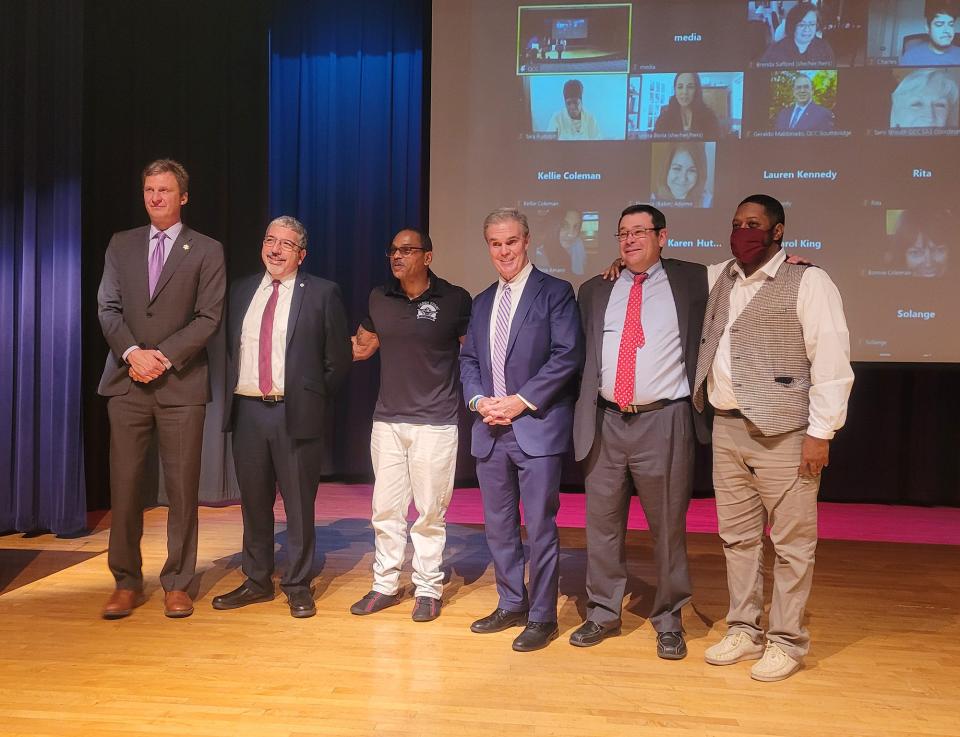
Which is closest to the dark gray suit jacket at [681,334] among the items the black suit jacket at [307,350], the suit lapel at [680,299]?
the suit lapel at [680,299]

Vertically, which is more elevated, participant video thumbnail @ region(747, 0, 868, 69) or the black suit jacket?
participant video thumbnail @ region(747, 0, 868, 69)

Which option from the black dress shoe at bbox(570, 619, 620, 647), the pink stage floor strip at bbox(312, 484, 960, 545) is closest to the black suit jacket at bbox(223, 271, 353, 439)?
the black dress shoe at bbox(570, 619, 620, 647)

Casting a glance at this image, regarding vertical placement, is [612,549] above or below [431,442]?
below

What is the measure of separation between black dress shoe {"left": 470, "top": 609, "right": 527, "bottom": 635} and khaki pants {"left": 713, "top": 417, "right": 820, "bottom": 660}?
2.61ft

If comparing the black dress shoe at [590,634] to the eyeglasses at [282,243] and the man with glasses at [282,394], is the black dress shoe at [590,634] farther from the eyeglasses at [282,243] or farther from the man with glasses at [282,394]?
the eyeglasses at [282,243]

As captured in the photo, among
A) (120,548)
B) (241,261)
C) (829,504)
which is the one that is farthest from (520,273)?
(829,504)

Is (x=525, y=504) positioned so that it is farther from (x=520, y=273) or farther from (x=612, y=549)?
(x=520, y=273)

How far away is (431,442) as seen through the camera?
354cm

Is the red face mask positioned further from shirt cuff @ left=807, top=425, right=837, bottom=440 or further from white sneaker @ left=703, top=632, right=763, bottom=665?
white sneaker @ left=703, top=632, right=763, bottom=665

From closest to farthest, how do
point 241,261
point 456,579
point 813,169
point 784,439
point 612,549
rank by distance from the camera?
point 784,439 → point 612,549 → point 456,579 → point 813,169 → point 241,261

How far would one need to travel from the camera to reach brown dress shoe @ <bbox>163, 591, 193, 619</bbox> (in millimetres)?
3449

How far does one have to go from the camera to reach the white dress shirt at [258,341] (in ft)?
11.6

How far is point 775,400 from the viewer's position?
2932mm

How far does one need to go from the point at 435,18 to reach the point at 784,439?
3.96 metres
